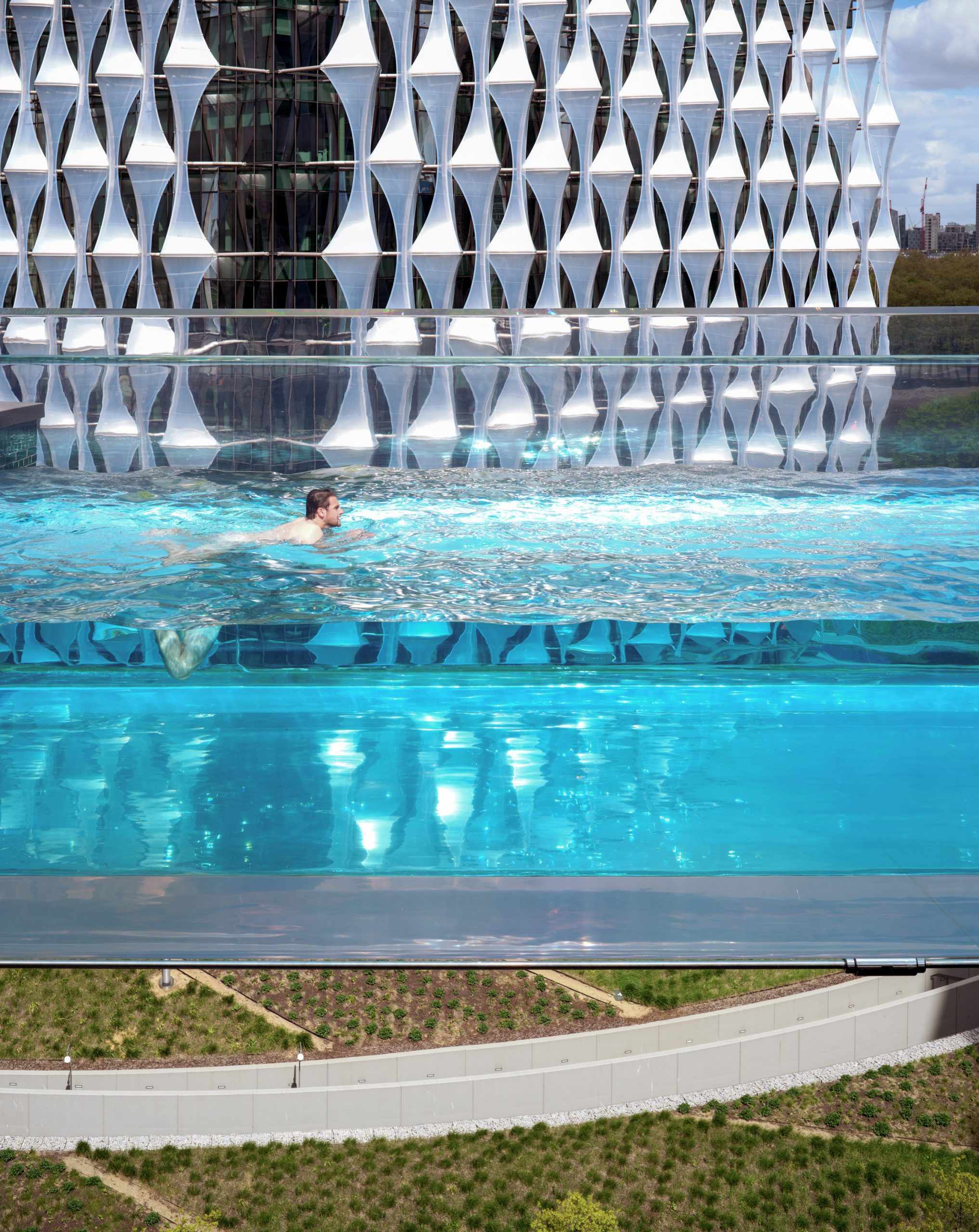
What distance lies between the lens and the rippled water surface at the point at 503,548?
12.0 feet

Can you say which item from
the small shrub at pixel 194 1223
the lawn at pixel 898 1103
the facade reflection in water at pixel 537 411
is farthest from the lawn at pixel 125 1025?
the facade reflection in water at pixel 537 411

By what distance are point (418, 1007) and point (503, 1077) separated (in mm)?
3488

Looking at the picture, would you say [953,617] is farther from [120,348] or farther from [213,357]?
[120,348]

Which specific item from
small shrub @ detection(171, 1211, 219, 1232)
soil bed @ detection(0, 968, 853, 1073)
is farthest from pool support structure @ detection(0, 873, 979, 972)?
small shrub @ detection(171, 1211, 219, 1232)

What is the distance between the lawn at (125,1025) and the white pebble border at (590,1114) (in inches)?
60.0

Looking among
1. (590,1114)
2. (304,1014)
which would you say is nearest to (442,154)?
(590,1114)

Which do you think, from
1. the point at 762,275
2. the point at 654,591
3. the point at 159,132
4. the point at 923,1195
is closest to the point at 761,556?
the point at 654,591

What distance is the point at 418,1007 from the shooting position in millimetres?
23359

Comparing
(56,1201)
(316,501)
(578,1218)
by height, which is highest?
(316,501)

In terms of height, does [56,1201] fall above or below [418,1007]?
below

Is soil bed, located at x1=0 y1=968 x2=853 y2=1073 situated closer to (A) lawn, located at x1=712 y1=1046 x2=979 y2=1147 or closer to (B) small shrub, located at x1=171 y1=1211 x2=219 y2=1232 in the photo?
(A) lawn, located at x1=712 y1=1046 x2=979 y2=1147

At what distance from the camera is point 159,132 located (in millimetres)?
14906

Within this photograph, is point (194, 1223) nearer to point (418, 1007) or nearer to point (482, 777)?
point (418, 1007)

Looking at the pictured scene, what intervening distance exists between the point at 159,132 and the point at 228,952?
51.1 ft
